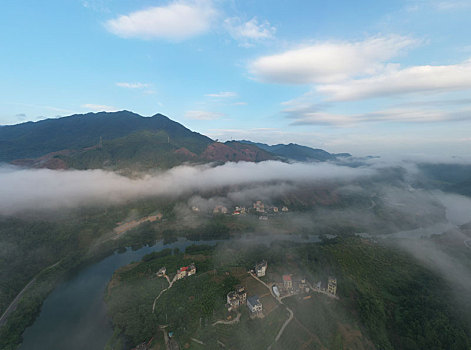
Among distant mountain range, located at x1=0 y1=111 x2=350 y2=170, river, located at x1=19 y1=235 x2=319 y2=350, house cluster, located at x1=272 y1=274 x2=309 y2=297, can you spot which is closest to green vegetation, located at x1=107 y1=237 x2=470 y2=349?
house cluster, located at x1=272 y1=274 x2=309 y2=297

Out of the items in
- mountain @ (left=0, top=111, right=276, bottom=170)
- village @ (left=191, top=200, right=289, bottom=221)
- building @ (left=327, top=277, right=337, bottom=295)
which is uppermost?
mountain @ (left=0, top=111, right=276, bottom=170)

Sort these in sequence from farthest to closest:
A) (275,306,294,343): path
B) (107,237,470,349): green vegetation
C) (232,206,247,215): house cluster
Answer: (232,206,247,215): house cluster
(275,306,294,343): path
(107,237,470,349): green vegetation

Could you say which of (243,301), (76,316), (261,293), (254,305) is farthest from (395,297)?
(76,316)

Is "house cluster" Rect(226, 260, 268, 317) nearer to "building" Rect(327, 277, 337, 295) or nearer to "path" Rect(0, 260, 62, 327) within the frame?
"building" Rect(327, 277, 337, 295)

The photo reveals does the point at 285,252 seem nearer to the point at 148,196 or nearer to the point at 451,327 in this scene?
the point at 451,327

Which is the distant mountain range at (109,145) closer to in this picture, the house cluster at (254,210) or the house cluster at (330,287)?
the house cluster at (254,210)

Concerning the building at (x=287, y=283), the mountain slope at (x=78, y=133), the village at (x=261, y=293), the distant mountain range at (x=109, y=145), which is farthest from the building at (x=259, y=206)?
the mountain slope at (x=78, y=133)
